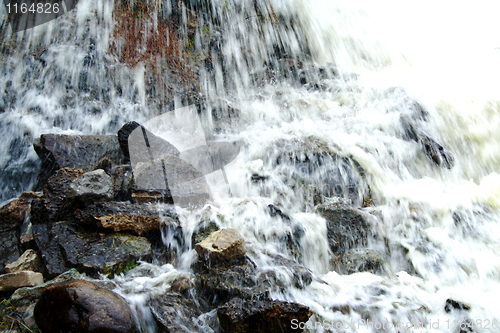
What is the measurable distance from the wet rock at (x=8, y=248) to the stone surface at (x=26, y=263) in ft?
0.55

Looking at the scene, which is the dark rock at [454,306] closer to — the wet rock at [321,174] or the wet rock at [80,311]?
the wet rock at [321,174]

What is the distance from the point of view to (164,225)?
3535 mm

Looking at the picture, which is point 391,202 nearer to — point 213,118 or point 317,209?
point 317,209

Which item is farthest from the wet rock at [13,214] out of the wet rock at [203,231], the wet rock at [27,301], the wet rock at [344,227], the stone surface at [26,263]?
the wet rock at [344,227]

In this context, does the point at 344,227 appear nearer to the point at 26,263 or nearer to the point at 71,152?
the point at 26,263

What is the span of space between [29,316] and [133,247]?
3.36 ft

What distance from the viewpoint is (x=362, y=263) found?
347 centimetres

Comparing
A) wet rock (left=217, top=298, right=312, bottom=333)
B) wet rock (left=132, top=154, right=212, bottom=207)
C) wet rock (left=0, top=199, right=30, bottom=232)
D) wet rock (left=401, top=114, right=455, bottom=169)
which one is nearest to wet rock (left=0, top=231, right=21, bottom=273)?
wet rock (left=0, top=199, right=30, bottom=232)

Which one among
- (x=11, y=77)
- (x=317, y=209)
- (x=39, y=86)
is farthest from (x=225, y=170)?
(x=11, y=77)

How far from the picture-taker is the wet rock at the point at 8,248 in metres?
3.13

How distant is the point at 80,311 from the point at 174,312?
29.4 inches

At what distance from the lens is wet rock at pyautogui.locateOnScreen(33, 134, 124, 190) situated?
14.9 ft

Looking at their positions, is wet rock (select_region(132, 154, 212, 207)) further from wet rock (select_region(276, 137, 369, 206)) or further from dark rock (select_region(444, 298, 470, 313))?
dark rock (select_region(444, 298, 470, 313))

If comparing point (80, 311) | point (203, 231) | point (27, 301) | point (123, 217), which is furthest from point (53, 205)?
point (80, 311)
